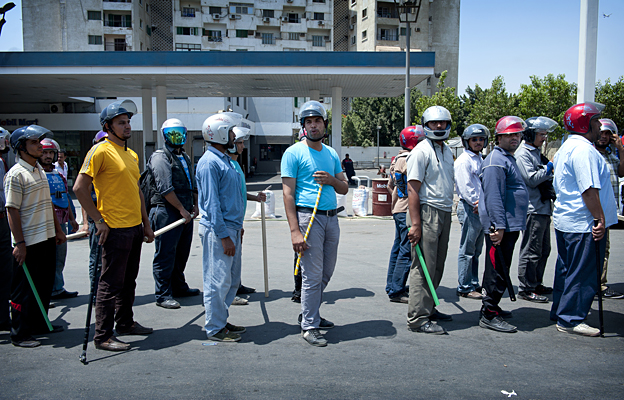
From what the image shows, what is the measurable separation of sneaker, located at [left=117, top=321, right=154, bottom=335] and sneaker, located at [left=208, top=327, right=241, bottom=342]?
71 centimetres

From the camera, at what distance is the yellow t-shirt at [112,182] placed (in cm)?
397

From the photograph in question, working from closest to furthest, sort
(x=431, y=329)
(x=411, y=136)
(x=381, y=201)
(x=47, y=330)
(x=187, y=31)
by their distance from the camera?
(x=431, y=329)
(x=47, y=330)
(x=411, y=136)
(x=381, y=201)
(x=187, y=31)

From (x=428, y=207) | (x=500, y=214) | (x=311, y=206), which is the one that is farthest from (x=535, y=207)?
(x=311, y=206)

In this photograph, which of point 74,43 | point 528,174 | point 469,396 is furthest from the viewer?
point 74,43

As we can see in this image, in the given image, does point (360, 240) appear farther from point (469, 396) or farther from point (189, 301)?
point (469, 396)

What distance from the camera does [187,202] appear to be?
18.6ft

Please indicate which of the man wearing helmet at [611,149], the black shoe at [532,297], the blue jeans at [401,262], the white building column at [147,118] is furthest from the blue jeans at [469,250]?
the white building column at [147,118]

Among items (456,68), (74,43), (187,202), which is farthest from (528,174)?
(456,68)

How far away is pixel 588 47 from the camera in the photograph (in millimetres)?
7723

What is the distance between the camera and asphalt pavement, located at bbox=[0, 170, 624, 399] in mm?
3275

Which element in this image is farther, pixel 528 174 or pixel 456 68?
pixel 456 68

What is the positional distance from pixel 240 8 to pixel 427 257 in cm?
6261

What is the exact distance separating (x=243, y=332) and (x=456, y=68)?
225 feet

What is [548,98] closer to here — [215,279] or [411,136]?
[411,136]
